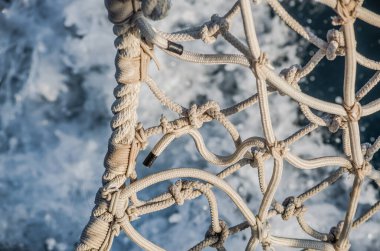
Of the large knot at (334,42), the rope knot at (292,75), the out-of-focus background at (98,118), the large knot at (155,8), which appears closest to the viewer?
the large knot at (155,8)

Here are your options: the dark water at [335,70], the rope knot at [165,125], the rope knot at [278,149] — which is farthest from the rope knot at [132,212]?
the dark water at [335,70]

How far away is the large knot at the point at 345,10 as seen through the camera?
0.79 m

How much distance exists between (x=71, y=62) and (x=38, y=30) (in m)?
0.19

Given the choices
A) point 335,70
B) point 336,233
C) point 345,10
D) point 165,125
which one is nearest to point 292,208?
point 336,233

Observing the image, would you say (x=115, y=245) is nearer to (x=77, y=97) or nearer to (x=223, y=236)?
Answer: (x=77, y=97)

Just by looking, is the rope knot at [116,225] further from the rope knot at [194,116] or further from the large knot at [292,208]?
the large knot at [292,208]

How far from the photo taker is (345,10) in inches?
31.2

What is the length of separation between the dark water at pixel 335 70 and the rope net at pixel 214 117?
106 cm

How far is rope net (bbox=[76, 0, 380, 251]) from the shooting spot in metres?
0.81

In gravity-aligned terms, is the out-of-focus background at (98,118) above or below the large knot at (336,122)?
above

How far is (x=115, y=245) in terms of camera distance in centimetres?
203

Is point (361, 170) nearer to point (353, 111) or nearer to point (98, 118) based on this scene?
point (353, 111)

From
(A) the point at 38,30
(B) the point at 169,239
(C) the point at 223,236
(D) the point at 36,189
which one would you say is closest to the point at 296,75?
(C) the point at 223,236

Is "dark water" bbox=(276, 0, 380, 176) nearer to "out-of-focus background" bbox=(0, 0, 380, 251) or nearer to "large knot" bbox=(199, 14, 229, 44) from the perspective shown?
"out-of-focus background" bbox=(0, 0, 380, 251)
